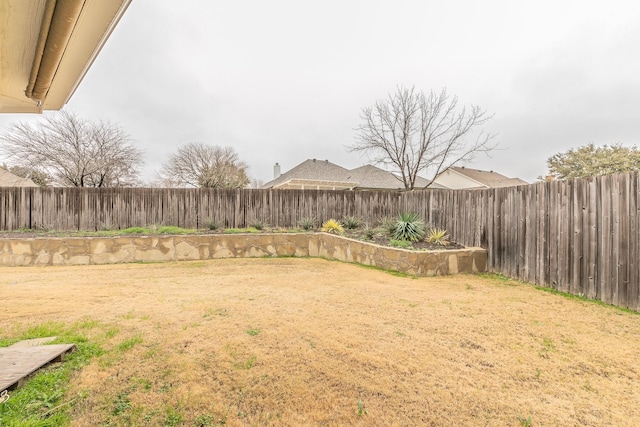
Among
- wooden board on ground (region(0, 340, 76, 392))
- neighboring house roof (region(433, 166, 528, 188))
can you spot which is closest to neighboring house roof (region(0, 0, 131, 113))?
wooden board on ground (region(0, 340, 76, 392))

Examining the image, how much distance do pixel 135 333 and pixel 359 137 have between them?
12.4m

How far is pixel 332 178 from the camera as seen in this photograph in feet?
70.7

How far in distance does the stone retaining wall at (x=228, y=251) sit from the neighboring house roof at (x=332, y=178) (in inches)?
532

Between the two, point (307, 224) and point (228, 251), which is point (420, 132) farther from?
point (228, 251)

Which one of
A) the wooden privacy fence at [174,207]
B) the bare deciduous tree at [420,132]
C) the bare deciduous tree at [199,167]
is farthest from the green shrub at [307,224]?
the bare deciduous tree at [199,167]

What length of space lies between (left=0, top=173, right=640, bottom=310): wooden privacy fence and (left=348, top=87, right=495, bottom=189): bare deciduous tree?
477cm

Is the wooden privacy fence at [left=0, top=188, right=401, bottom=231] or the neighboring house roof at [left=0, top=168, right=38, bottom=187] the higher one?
the neighboring house roof at [left=0, top=168, right=38, bottom=187]

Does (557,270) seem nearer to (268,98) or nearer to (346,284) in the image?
(346,284)

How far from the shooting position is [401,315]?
301 centimetres

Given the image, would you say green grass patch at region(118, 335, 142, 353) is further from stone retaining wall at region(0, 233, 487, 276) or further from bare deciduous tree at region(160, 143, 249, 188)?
bare deciduous tree at region(160, 143, 249, 188)

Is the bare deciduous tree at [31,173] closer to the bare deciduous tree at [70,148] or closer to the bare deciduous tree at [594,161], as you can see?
the bare deciduous tree at [70,148]

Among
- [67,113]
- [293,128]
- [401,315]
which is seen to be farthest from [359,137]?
[67,113]

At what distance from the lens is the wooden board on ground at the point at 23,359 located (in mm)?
1552

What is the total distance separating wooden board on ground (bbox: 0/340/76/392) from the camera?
1.55 m
